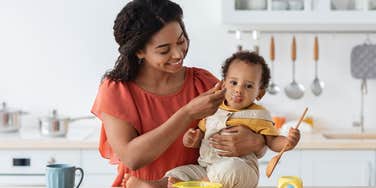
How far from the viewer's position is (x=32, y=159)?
Answer: 12.6ft

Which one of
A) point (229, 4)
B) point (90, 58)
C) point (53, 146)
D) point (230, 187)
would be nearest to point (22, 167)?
point (53, 146)

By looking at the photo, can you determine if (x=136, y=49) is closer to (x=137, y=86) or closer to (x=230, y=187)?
(x=137, y=86)

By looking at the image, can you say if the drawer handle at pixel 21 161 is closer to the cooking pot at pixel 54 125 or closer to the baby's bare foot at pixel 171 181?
the cooking pot at pixel 54 125

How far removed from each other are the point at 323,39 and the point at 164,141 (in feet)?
7.76

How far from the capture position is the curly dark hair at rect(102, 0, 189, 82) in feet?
7.18

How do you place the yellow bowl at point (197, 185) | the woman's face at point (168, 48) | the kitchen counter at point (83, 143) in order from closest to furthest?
1. the yellow bowl at point (197, 185)
2. the woman's face at point (168, 48)
3. the kitchen counter at point (83, 143)

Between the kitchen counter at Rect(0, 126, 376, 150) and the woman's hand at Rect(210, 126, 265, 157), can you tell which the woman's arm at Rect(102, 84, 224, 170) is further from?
the kitchen counter at Rect(0, 126, 376, 150)

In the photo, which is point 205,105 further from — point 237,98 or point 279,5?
point 279,5

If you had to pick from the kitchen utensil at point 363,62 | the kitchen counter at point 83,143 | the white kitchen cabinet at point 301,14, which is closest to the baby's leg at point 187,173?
the kitchen counter at point 83,143

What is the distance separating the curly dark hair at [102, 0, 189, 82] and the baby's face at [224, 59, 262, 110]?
186 millimetres

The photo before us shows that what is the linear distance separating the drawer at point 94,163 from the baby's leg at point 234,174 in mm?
1742

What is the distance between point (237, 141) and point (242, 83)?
168mm

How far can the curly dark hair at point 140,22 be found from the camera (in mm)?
2188

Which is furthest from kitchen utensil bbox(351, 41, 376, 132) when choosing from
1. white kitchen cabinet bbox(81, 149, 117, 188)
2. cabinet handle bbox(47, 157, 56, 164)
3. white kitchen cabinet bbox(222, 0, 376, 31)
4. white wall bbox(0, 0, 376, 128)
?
cabinet handle bbox(47, 157, 56, 164)
